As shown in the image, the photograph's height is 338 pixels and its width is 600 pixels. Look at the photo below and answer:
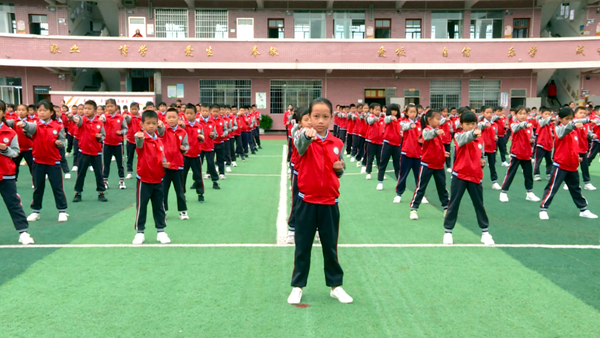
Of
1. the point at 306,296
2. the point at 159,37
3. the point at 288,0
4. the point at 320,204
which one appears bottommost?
the point at 306,296

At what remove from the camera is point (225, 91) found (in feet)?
92.2

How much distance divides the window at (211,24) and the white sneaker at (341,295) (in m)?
25.5

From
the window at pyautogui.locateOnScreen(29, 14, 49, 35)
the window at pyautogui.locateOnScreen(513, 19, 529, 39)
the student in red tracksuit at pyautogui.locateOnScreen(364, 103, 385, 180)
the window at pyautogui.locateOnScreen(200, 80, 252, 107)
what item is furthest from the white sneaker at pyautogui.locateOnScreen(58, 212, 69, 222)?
the window at pyautogui.locateOnScreen(513, 19, 529, 39)

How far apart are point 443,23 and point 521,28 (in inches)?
175

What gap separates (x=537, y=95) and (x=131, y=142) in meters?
24.6

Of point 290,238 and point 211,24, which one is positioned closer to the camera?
point 290,238

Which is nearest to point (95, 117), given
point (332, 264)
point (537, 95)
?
point (332, 264)

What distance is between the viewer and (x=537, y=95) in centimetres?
2905

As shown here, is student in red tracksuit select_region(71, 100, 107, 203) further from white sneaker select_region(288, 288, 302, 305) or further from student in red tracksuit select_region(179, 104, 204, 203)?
white sneaker select_region(288, 288, 302, 305)

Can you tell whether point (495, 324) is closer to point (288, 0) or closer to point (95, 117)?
point (95, 117)

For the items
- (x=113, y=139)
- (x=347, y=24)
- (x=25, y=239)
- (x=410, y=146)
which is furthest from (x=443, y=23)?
(x=25, y=239)

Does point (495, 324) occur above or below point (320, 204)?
below

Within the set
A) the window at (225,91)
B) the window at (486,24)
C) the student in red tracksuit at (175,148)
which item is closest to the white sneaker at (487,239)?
the student in red tracksuit at (175,148)

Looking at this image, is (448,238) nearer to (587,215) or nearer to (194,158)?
(587,215)
